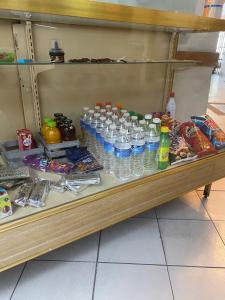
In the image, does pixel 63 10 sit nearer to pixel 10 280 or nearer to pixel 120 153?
pixel 120 153

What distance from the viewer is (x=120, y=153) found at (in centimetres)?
103

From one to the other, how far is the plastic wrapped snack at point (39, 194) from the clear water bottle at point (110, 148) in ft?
0.99

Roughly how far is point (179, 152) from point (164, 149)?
0.15 m

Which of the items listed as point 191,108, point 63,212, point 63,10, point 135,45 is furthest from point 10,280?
point 191,108

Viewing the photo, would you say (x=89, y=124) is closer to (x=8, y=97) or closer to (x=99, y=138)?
(x=99, y=138)

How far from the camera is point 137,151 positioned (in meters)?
1.06

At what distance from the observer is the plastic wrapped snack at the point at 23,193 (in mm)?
864

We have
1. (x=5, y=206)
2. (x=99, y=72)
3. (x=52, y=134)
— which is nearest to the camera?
(x=5, y=206)

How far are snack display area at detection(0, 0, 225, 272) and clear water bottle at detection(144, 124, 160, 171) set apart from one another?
6 centimetres

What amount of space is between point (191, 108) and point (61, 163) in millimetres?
1246

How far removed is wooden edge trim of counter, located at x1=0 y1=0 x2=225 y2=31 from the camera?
0.76m

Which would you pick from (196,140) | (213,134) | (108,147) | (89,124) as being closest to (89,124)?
(89,124)

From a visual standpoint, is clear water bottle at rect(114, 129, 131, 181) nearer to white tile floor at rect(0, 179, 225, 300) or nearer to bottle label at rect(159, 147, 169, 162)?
bottle label at rect(159, 147, 169, 162)

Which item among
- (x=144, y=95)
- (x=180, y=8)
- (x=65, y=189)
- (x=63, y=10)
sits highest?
(x=180, y=8)
